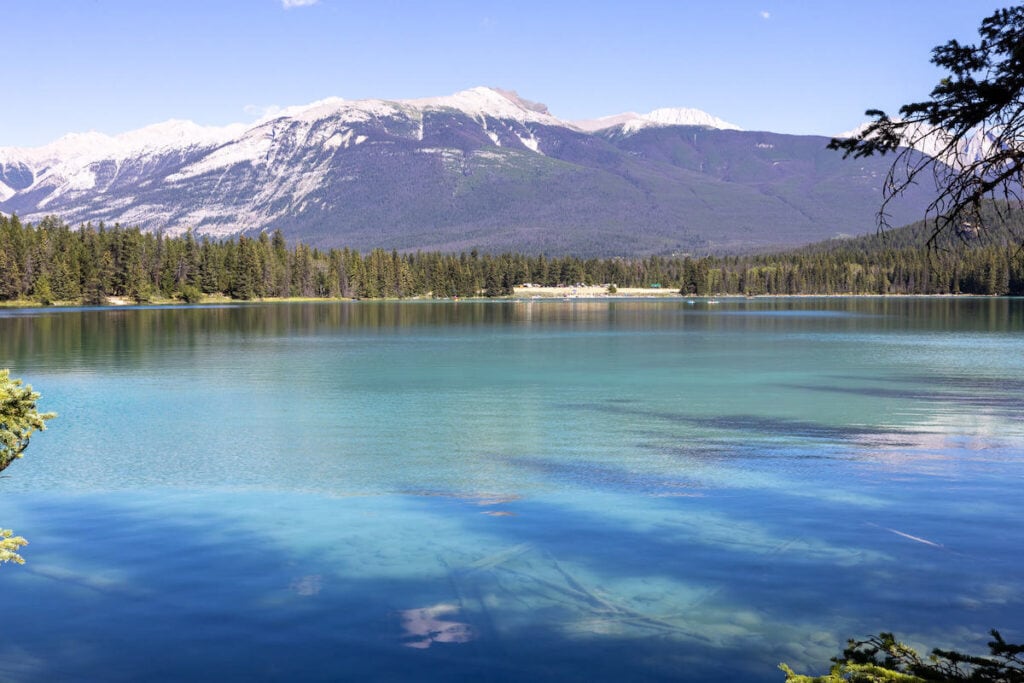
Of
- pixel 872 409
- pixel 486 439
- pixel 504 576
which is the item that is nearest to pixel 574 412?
pixel 486 439

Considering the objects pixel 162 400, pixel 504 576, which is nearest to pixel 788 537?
pixel 504 576

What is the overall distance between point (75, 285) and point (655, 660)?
191371 millimetres

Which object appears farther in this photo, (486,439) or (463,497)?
Result: (486,439)

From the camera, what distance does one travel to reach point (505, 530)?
68.7ft

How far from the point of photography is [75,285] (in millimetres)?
182750

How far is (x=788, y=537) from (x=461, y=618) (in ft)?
27.4

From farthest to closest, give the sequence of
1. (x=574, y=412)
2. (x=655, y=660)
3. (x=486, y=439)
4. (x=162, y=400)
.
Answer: (x=162, y=400), (x=574, y=412), (x=486, y=439), (x=655, y=660)

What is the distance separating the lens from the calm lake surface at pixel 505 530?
571 inches

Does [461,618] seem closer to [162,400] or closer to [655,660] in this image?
[655,660]

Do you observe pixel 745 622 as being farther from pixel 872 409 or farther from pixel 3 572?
pixel 872 409

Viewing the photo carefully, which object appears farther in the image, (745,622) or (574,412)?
(574,412)

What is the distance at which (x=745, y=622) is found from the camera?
15.3 m

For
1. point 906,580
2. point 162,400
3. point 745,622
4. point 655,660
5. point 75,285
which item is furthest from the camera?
point 75,285

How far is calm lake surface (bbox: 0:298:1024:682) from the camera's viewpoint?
47.5ft
